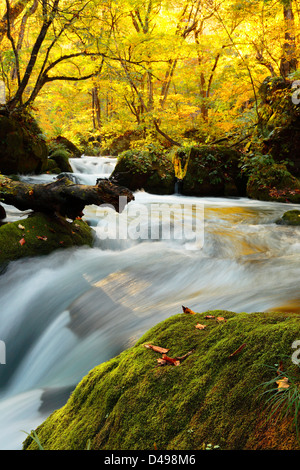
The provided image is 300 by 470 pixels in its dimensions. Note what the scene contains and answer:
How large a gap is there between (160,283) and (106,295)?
80cm

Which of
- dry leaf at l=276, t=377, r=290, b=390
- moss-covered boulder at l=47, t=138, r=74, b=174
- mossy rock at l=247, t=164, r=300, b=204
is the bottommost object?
dry leaf at l=276, t=377, r=290, b=390

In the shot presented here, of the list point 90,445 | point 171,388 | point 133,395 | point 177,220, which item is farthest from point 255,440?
point 177,220

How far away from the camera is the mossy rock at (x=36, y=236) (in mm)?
4410

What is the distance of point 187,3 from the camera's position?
1445cm

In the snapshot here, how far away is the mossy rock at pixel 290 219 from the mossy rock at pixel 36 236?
4.70 metres

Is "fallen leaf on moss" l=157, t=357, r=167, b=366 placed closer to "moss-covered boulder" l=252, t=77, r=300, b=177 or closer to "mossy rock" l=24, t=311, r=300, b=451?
"mossy rock" l=24, t=311, r=300, b=451

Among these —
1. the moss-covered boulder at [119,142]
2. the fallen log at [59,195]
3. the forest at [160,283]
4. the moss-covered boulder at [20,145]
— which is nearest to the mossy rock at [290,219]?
the forest at [160,283]

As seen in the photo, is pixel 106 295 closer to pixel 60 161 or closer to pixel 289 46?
pixel 60 161

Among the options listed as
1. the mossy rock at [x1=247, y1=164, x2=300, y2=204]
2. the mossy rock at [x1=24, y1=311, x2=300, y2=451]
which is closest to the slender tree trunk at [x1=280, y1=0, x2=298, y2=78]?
the mossy rock at [x1=247, y1=164, x2=300, y2=204]

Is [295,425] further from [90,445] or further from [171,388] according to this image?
[90,445]

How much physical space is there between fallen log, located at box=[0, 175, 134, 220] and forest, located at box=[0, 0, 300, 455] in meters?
0.02

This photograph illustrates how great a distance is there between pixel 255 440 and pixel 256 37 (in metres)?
14.1

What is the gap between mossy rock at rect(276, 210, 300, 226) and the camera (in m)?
7.12

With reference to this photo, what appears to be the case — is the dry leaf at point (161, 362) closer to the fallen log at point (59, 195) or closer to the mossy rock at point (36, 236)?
the fallen log at point (59, 195)
